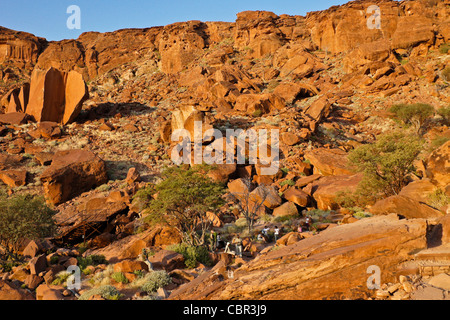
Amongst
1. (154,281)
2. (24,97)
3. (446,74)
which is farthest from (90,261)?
(446,74)

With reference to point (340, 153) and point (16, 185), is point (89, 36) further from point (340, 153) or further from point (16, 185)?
point (340, 153)

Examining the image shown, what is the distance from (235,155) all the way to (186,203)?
31.7 ft

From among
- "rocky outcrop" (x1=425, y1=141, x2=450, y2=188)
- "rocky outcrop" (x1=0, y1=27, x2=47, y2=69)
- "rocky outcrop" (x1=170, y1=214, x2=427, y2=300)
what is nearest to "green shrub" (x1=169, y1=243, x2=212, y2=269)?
"rocky outcrop" (x1=170, y1=214, x2=427, y2=300)

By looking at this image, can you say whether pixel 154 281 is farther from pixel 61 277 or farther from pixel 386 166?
pixel 386 166

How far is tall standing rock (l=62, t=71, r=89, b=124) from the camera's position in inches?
1273

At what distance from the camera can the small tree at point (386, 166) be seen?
15.2 metres

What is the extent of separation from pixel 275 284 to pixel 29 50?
71.3 metres

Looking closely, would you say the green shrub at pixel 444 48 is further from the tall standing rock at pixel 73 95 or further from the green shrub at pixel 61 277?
the green shrub at pixel 61 277

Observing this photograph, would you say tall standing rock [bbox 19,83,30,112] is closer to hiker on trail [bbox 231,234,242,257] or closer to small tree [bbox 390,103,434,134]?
hiker on trail [bbox 231,234,242,257]

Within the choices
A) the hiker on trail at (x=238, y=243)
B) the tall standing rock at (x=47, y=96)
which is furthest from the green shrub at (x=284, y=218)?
the tall standing rock at (x=47, y=96)

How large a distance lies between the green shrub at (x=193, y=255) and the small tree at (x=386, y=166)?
9016mm

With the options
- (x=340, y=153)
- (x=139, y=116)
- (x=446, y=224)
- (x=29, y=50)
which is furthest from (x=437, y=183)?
(x=29, y=50)

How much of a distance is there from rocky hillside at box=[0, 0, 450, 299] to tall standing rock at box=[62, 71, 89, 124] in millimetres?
148
